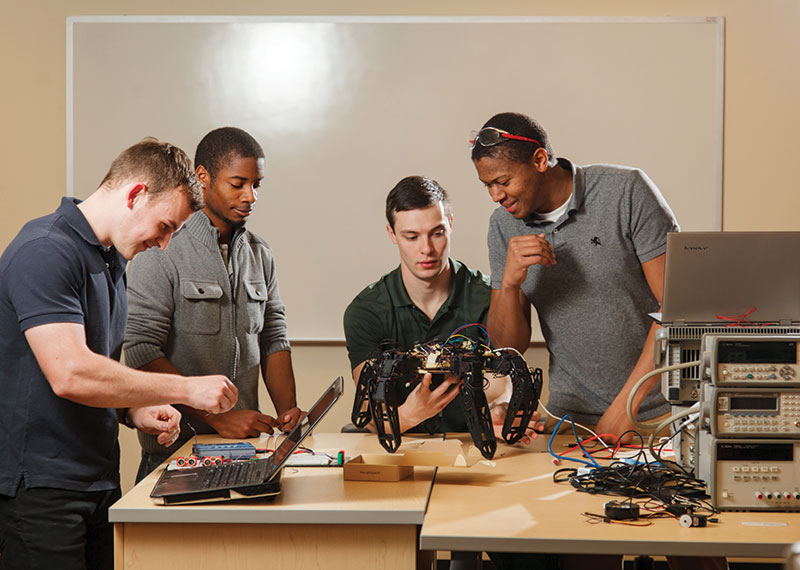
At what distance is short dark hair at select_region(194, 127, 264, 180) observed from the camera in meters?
3.38

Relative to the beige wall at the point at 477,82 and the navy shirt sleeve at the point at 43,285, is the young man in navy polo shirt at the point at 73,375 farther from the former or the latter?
the beige wall at the point at 477,82

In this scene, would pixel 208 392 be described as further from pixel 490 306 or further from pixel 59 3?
pixel 59 3

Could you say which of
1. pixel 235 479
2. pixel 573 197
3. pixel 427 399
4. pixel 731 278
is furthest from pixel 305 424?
pixel 573 197

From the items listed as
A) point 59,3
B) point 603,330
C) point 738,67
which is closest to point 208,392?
point 603,330

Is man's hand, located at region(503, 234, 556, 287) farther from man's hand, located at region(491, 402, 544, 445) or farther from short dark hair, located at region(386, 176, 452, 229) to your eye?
short dark hair, located at region(386, 176, 452, 229)

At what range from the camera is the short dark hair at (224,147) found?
11.1 feet

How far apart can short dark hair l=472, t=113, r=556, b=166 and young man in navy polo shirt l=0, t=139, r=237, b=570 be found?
1.37m

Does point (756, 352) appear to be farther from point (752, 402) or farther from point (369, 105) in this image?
point (369, 105)

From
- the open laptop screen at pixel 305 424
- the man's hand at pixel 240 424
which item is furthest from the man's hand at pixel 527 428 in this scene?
the man's hand at pixel 240 424

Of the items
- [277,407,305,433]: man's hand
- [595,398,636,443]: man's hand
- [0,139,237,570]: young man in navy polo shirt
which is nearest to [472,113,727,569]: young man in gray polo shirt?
[595,398,636,443]: man's hand

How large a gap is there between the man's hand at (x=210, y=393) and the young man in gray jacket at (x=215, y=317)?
2.02 feet

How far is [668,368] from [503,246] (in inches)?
46.9

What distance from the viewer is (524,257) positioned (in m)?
2.64

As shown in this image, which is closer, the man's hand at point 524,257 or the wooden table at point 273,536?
the wooden table at point 273,536
